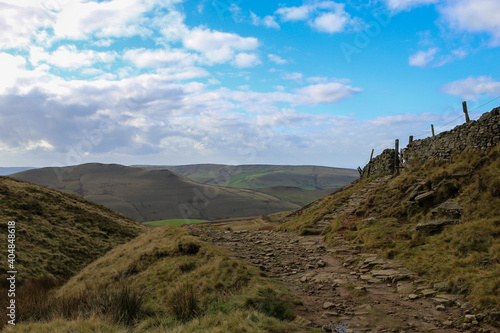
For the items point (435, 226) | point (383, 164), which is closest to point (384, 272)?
point (435, 226)

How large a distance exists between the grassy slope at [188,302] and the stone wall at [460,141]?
49.2 feet

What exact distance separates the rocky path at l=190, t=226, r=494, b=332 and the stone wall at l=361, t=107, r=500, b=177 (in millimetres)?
10147

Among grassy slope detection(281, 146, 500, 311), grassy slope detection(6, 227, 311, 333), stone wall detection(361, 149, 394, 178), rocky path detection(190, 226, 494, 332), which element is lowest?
rocky path detection(190, 226, 494, 332)

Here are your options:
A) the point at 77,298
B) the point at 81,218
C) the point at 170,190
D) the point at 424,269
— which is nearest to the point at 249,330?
the point at 424,269

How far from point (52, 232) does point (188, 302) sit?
2407 centimetres

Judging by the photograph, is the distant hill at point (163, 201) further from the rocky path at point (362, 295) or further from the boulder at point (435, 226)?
the boulder at point (435, 226)

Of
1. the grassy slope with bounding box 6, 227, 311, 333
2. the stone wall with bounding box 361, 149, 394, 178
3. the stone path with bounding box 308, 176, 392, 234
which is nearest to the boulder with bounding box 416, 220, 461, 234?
the grassy slope with bounding box 6, 227, 311, 333

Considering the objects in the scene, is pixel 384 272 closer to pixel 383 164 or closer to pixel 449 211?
pixel 449 211

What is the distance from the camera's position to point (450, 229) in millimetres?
11453

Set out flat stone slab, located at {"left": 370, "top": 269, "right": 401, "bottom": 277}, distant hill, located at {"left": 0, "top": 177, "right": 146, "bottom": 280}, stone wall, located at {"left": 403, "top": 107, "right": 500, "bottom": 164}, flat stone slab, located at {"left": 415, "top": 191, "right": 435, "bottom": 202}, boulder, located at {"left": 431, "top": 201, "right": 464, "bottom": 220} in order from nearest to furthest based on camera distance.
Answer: flat stone slab, located at {"left": 370, "top": 269, "right": 401, "bottom": 277} → boulder, located at {"left": 431, "top": 201, "right": 464, "bottom": 220} → flat stone slab, located at {"left": 415, "top": 191, "right": 435, "bottom": 202} → stone wall, located at {"left": 403, "top": 107, "right": 500, "bottom": 164} → distant hill, located at {"left": 0, "top": 177, "right": 146, "bottom": 280}

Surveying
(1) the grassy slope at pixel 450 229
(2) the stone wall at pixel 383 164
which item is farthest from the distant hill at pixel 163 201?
(1) the grassy slope at pixel 450 229

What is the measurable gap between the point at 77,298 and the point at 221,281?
5.43 meters

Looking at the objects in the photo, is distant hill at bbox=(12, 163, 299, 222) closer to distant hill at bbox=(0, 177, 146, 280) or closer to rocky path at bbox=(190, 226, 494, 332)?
distant hill at bbox=(0, 177, 146, 280)

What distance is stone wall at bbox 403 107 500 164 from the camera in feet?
51.2
